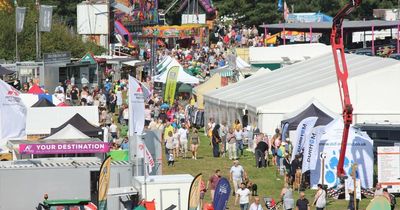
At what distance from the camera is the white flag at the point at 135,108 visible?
31.4 m

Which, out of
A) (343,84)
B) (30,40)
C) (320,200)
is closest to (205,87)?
(343,84)

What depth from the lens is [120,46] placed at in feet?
331

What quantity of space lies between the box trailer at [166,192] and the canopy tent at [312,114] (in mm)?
12245

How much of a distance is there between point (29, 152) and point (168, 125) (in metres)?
11.6

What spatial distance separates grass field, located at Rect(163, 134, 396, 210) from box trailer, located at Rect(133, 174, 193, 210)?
15.1ft

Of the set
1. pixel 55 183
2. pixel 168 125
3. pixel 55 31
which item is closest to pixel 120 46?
pixel 55 31

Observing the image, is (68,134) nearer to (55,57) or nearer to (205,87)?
(205,87)

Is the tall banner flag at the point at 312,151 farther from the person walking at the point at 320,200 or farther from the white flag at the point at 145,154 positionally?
the white flag at the point at 145,154

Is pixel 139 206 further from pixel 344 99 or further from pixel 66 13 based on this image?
pixel 66 13

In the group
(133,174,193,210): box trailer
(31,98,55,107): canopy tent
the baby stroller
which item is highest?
(31,98,55,107): canopy tent

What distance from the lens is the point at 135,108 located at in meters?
31.5

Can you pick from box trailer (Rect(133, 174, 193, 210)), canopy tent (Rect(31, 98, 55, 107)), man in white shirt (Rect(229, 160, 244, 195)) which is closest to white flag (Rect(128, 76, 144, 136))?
man in white shirt (Rect(229, 160, 244, 195))

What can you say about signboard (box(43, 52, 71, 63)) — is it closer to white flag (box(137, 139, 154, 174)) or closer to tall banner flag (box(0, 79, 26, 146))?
tall banner flag (box(0, 79, 26, 146))

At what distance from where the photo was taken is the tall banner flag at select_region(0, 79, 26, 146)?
36.8m
